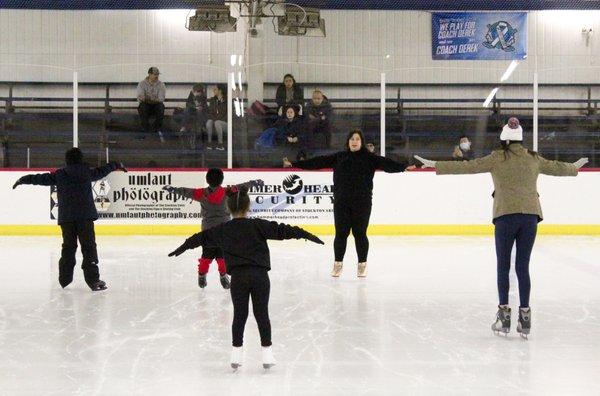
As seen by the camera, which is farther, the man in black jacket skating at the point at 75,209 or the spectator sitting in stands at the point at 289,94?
the spectator sitting in stands at the point at 289,94

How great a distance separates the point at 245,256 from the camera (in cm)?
461

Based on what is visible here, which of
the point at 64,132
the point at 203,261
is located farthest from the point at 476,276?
the point at 64,132

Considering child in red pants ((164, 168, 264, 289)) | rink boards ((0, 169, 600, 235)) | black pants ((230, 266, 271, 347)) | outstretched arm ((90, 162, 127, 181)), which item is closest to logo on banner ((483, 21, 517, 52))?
rink boards ((0, 169, 600, 235))

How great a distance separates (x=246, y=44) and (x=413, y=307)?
9.88 meters

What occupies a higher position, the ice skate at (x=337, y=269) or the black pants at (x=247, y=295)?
the black pants at (x=247, y=295)

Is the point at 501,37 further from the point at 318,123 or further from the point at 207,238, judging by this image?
the point at 207,238

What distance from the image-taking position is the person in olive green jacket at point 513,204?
5445mm

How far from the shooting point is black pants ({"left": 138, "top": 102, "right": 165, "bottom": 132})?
42.1ft

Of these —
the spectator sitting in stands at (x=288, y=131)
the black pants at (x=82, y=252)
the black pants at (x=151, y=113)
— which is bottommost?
the black pants at (x=82, y=252)

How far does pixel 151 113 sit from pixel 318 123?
233 centimetres

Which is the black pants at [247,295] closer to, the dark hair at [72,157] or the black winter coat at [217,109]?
the dark hair at [72,157]

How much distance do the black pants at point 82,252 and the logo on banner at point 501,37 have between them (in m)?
11.7

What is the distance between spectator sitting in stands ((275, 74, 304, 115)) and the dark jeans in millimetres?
7325

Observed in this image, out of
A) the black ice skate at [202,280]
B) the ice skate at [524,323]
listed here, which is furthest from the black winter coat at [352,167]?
the ice skate at [524,323]
